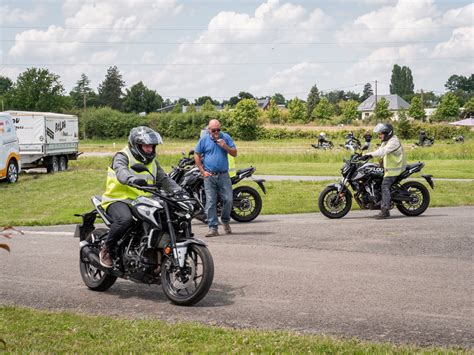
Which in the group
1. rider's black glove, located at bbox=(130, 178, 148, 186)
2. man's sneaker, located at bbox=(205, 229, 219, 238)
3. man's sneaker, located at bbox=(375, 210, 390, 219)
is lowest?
man's sneaker, located at bbox=(205, 229, 219, 238)

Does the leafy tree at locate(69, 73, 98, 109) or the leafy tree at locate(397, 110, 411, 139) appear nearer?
the leafy tree at locate(397, 110, 411, 139)

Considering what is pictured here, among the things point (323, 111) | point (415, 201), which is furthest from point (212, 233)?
point (323, 111)

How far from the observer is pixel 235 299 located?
7316mm

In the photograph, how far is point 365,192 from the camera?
45.4 feet

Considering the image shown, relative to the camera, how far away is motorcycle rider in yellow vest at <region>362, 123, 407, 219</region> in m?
13.5

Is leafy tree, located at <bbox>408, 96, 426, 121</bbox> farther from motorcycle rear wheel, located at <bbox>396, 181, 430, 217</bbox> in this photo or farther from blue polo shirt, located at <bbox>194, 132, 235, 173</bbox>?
blue polo shirt, located at <bbox>194, 132, 235, 173</bbox>

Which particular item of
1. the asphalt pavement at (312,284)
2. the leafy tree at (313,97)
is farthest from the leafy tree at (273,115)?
the asphalt pavement at (312,284)

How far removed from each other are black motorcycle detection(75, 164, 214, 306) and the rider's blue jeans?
13.7 feet

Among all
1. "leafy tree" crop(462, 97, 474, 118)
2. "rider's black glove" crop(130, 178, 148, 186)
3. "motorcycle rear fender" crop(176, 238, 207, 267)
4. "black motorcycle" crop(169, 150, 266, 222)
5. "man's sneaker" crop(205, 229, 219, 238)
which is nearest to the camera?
"motorcycle rear fender" crop(176, 238, 207, 267)

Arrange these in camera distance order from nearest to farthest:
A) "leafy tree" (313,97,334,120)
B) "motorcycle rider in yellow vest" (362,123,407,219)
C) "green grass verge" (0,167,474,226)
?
"motorcycle rider in yellow vest" (362,123,407,219) < "green grass verge" (0,167,474,226) < "leafy tree" (313,97,334,120)

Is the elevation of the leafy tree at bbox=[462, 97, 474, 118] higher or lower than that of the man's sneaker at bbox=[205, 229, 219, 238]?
higher

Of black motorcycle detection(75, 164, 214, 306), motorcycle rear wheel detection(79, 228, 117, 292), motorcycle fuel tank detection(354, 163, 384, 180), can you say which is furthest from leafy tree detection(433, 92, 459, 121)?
black motorcycle detection(75, 164, 214, 306)

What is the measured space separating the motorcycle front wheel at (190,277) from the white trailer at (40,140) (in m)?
23.2

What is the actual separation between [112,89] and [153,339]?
136m
